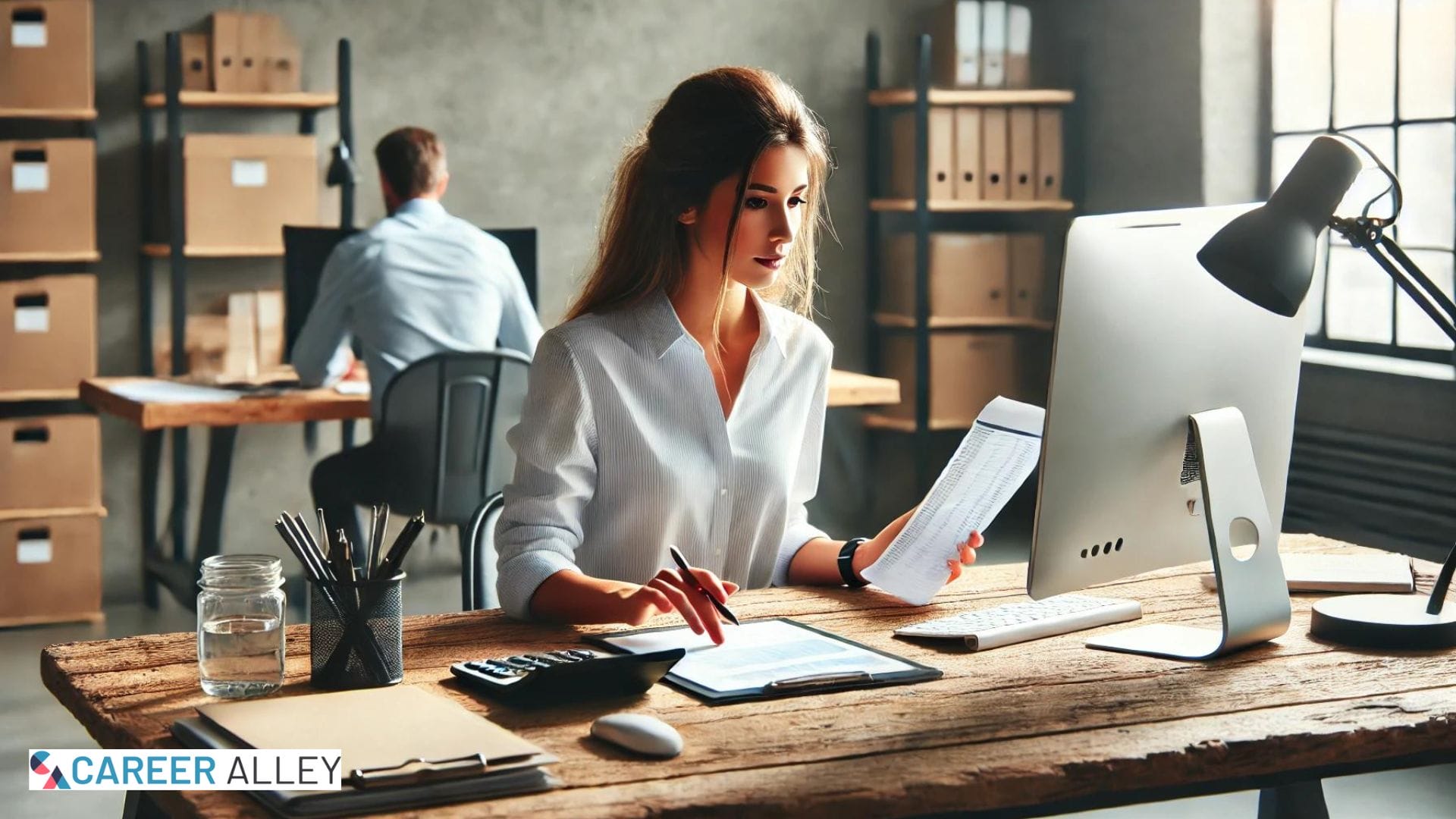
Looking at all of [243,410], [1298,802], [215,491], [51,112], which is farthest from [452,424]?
[1298,802]

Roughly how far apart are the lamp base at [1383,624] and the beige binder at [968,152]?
402 cm

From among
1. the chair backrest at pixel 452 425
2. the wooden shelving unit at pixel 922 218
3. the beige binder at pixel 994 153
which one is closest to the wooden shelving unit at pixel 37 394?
the chair backrest at pixel 452 425

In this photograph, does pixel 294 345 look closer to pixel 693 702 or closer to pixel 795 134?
pixel 795 134

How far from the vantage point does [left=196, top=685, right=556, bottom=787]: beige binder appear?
115 cm

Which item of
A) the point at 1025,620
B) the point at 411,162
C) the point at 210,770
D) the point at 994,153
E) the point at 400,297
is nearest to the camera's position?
the point at 210,770

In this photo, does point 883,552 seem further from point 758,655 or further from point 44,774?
point 44,774

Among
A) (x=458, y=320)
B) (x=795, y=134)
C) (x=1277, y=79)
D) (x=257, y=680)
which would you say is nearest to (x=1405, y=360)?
(x=1277, y=79)

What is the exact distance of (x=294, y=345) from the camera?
14.0 feet

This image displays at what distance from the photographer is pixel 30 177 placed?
4586 millimetres

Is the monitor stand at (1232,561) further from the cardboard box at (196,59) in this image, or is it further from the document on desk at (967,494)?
the cardboard box at (196,59)

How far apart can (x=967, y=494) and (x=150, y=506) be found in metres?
3.96

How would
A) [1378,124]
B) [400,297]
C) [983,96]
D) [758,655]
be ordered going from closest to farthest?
[758,655], [400,297], [1378,124], [983,96]

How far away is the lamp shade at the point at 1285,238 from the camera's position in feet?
4.70

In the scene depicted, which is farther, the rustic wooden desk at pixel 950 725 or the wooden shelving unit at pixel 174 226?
the wooden shelving unit at pixel 174 226
